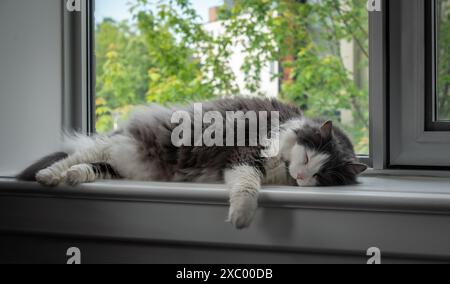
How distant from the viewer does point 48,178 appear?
1343mm

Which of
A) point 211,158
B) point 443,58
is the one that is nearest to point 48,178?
point 211,158

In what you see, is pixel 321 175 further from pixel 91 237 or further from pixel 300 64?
pixel 300 64

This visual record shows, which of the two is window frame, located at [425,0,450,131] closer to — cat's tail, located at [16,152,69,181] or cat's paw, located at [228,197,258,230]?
cat's paw, located at [228,197,258,230]

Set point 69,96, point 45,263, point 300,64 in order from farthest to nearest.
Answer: point 300,64 → point 69,96 → point 45,263

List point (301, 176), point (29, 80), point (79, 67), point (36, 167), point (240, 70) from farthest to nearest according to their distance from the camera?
point (240, 70), point (79, 67), point (29, 80), point (36, 167), point (301, 176)

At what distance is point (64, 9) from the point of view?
1.75 metres

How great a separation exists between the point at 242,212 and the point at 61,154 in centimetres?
64

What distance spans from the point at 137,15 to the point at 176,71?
33cm

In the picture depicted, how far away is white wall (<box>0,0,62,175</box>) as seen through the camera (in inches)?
62.8

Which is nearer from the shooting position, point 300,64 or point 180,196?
point 180,196

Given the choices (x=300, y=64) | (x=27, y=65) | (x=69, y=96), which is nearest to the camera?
(x=27, y=65)

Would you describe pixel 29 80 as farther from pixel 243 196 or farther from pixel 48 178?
pixel 243 196

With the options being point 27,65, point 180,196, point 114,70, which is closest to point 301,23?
point 114,70

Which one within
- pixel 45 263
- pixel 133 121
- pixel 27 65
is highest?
pixel 27 65
